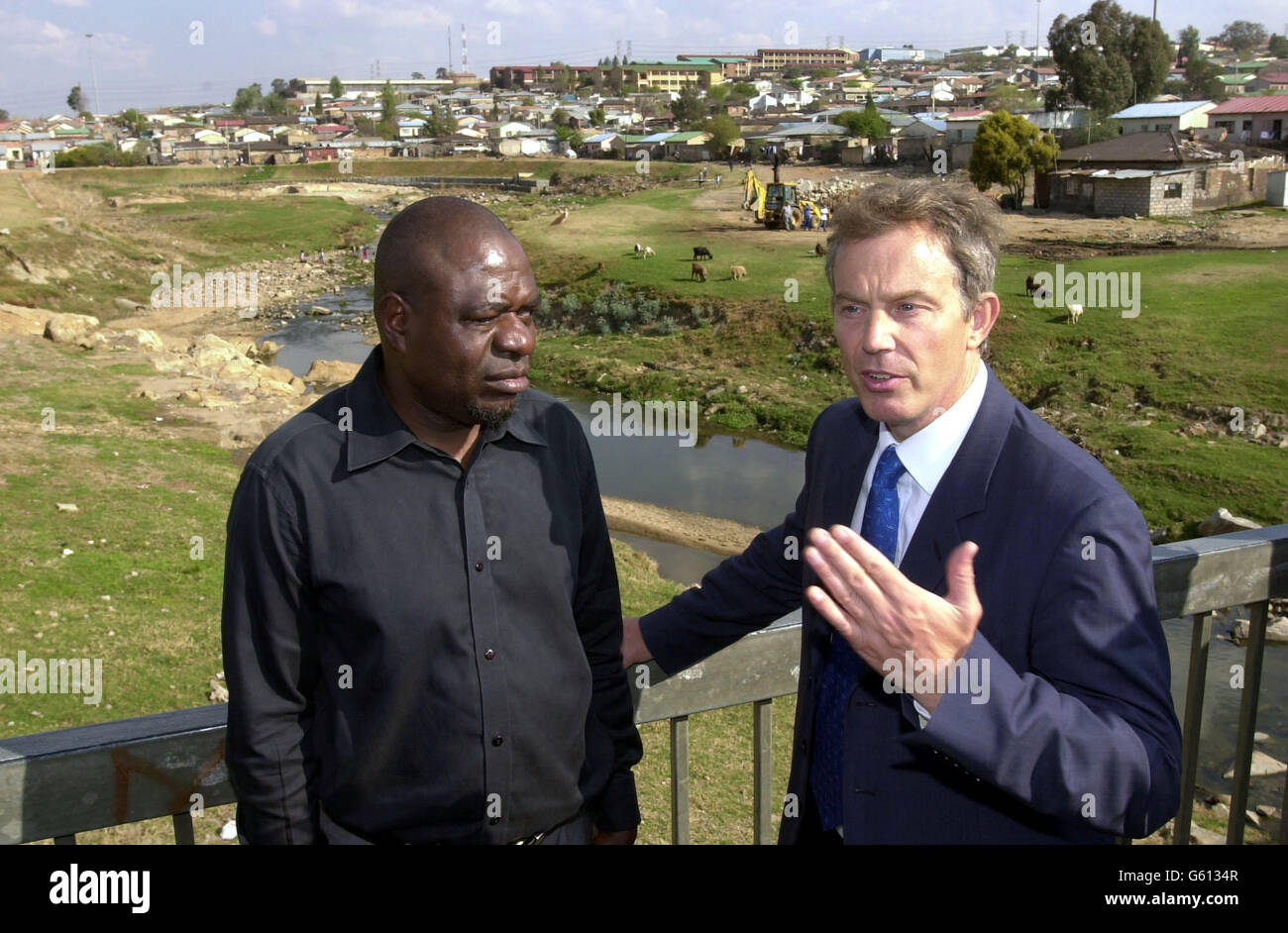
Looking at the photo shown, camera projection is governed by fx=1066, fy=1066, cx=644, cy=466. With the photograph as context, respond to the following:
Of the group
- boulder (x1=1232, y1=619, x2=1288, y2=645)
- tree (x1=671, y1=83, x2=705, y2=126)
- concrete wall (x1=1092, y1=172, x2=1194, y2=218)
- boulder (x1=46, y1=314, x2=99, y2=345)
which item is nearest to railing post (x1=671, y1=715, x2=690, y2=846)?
boulder (x1=1232, y1=619, x2=1288, y2=645)

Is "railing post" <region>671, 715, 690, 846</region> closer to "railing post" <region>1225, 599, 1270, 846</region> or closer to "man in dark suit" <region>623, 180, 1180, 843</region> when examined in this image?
"man in dark suit" <region>623, 180, 1180, 843</region>

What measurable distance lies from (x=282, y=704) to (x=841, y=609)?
120cm

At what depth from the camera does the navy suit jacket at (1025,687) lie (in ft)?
6.11

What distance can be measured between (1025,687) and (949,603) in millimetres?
204

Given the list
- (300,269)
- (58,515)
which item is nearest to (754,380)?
(58,515)

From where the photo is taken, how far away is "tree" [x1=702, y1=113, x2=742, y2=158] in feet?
258

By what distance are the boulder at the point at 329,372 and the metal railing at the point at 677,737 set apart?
82.6ft

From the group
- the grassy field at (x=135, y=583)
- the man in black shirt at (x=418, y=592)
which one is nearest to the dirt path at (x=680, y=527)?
the grassy field at (x=135, y=583)

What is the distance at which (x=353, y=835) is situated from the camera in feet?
7.70

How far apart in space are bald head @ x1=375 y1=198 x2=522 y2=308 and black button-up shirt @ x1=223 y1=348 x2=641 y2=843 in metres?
0.25

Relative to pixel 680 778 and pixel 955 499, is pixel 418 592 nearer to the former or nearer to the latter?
pixel 680 778

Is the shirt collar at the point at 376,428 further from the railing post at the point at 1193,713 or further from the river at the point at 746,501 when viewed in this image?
the river at the point at 746,501

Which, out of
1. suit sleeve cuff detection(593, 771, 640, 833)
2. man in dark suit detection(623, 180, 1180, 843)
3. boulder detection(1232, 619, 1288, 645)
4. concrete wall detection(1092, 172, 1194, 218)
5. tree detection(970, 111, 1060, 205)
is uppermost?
tree detection(970, 111, 1060, 205)

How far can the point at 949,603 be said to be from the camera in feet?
6.15
